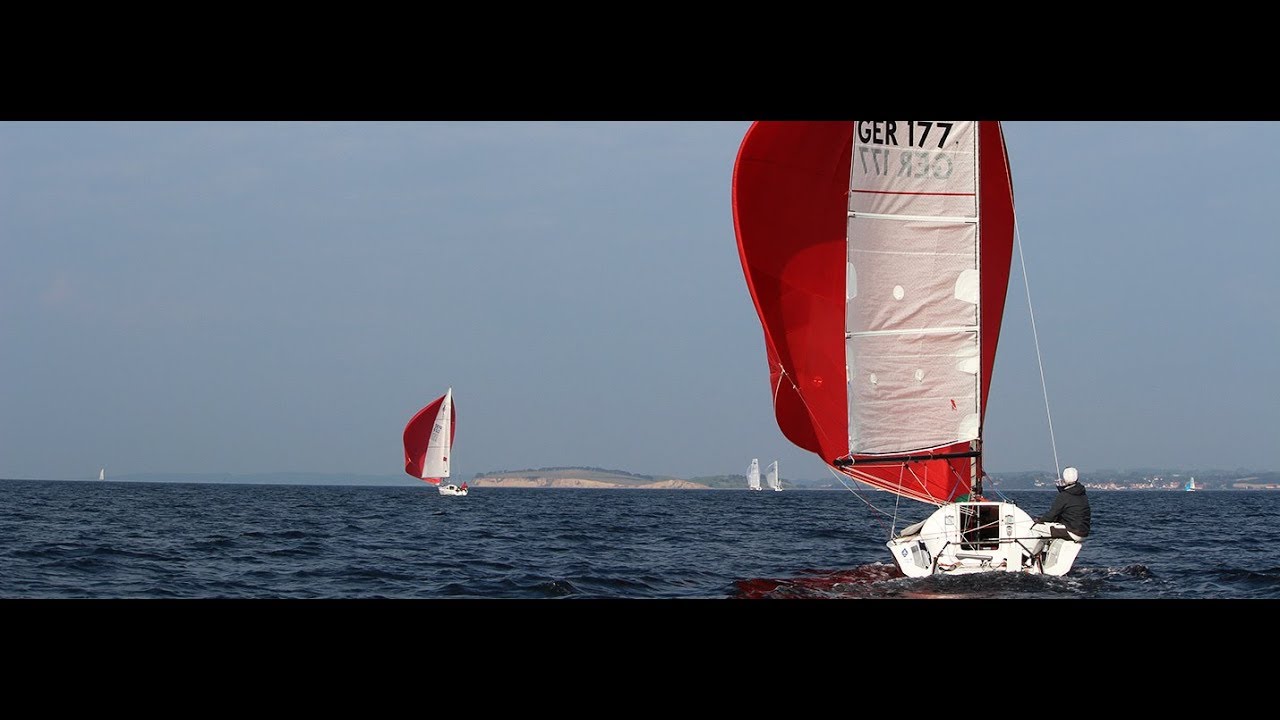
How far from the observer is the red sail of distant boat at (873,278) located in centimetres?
1634

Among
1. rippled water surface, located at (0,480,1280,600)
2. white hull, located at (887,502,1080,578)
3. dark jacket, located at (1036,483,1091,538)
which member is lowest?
rippled water surface, located at (0,480,1280,600)

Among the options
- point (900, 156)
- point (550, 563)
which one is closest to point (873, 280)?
point (900, 156)

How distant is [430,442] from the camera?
68562mm

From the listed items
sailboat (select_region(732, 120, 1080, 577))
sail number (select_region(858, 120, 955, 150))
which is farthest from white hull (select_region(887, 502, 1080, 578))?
sail number (select_region(858, 120, 955, 150))

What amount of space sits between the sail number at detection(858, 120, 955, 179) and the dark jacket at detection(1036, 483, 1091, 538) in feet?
15.5

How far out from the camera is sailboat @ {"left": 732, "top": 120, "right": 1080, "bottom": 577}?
16.3 metres

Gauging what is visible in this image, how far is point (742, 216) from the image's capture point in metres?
16.3

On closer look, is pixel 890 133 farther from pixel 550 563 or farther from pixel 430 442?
pixel 430 442

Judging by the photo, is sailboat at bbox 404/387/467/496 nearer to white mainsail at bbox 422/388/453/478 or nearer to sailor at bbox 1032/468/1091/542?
white mainsail at bbox 422/388/453/478
